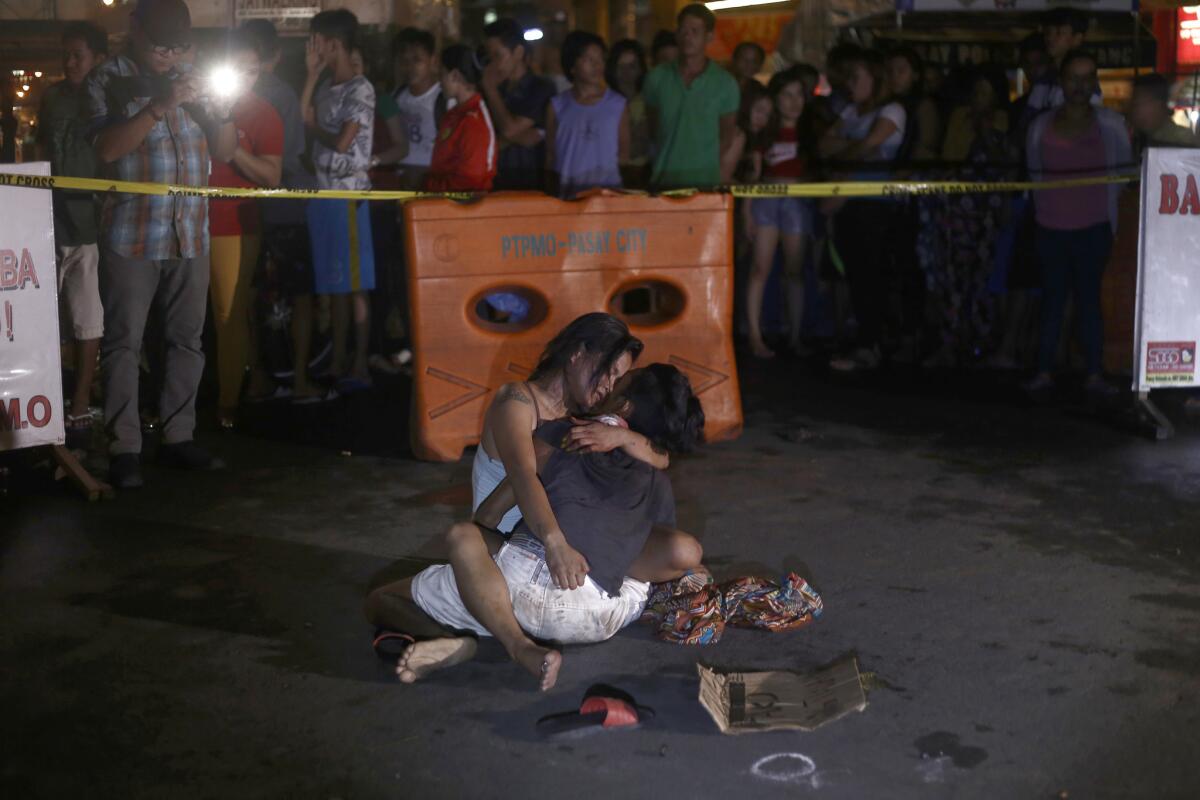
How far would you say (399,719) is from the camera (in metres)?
4.15

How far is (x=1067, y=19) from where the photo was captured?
1017 cm

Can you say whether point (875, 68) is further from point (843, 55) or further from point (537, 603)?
point (537, 603)

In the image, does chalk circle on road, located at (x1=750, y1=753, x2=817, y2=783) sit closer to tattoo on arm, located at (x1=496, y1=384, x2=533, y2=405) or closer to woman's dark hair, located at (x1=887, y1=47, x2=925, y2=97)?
tattoo on arm, located at (x1=496, y1=384, x2=533, y2=405)

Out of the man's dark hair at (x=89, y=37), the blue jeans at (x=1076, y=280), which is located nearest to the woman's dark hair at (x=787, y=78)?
the blue jeans at (x=1076, y=280)

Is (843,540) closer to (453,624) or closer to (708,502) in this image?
(708,502)

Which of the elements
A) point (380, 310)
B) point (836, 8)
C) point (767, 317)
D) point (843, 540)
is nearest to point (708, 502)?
point (843, 540)

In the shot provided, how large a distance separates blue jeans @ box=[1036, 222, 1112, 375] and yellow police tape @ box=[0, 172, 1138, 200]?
337 millimetres

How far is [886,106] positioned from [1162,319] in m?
2.86

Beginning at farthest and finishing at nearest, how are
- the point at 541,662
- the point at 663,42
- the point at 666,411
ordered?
the point at 663,42 → the point at 666,411 → the point at 541,662

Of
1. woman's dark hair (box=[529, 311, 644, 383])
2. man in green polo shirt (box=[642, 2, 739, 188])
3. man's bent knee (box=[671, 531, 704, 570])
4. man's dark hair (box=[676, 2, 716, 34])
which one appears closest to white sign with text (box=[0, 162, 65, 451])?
woman's dark hair (box=[529, 311, 644, 383])

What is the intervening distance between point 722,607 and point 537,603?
2.37ft

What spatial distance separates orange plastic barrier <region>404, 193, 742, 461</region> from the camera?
7.41 metres

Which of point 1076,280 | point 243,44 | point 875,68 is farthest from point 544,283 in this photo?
point 875,68

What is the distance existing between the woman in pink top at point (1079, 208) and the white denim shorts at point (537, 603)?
17.3 ft
